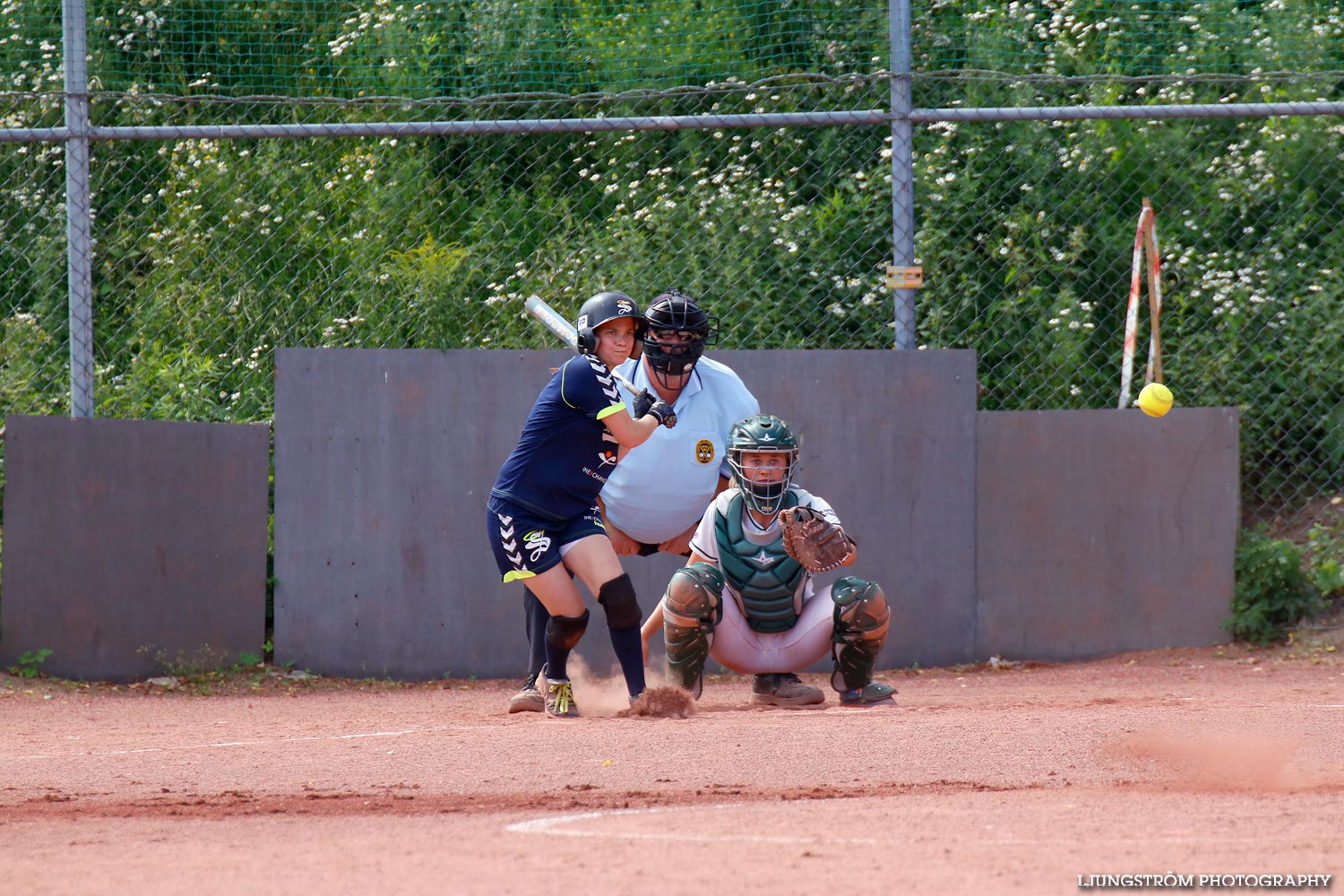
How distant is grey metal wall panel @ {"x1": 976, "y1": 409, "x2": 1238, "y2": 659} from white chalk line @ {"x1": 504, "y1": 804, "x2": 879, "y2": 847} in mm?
4383

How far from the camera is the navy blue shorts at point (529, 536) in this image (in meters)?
5.64

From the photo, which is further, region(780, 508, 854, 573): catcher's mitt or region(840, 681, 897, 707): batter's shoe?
region(840, 681, 897, 707): batter's shoe

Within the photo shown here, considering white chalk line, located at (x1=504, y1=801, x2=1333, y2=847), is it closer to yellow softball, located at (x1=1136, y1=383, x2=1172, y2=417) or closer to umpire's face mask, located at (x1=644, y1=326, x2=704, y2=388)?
umpire's face mask, located at (x1=644, y1=326, x2=704, y2=388)

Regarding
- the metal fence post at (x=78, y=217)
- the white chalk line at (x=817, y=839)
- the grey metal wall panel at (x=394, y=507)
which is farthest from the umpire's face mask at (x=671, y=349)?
the metal fence post at (x=78, y=217)

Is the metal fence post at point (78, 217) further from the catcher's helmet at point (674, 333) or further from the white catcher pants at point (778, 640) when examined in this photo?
the white catcher pants at point (778, 640)

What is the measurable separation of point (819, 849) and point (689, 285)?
5224 mm

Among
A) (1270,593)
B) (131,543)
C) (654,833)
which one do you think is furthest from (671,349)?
(1270,593)

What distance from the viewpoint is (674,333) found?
618 centimetres

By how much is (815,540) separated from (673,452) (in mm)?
1053

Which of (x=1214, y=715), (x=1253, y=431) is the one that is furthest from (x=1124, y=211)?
(x=1214, y=715)

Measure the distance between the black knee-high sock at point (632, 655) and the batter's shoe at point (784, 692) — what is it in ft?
2.02

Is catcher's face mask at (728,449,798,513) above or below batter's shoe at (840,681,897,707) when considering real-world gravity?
above

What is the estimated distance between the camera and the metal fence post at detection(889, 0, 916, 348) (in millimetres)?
7562

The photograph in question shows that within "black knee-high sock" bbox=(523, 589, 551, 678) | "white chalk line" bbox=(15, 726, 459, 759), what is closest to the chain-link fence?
"black knee-high sock" bbox=(523, 589, 551, 678)
